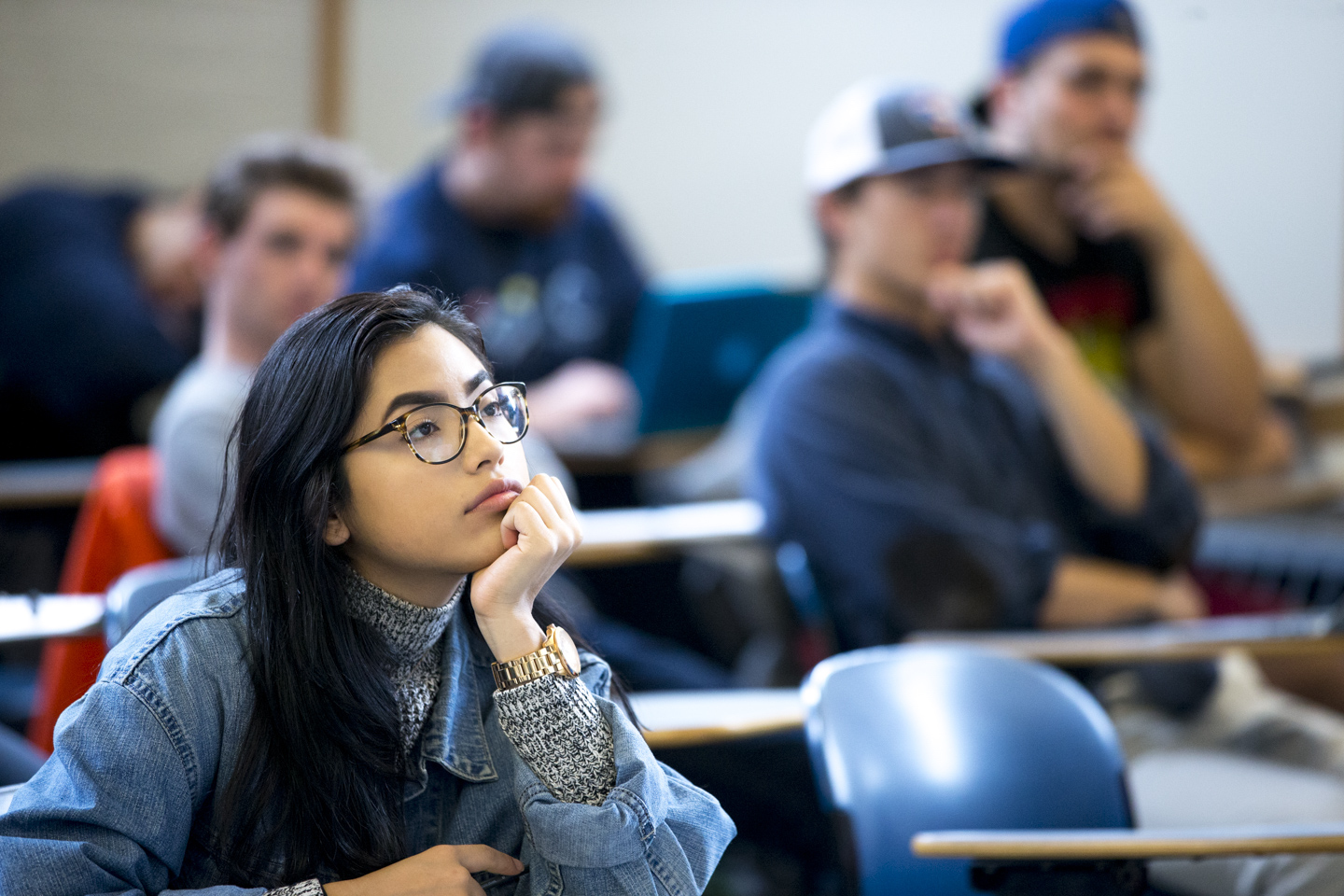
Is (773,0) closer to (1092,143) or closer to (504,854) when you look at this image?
(1092,143)

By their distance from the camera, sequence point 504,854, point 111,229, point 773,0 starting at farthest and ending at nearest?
point 773,0 → point 111,229 → point 504,854

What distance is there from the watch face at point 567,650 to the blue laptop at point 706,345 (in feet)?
5.47

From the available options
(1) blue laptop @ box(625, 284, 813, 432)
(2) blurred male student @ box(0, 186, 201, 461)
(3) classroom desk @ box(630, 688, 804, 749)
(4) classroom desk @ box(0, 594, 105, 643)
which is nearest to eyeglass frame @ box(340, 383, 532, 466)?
(3) classroom desk @ box(630, 688, 804, 749)

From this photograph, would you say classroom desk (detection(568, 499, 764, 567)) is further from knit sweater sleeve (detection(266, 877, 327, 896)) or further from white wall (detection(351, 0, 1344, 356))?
white wall (detection(351, 0, 1344, 356))

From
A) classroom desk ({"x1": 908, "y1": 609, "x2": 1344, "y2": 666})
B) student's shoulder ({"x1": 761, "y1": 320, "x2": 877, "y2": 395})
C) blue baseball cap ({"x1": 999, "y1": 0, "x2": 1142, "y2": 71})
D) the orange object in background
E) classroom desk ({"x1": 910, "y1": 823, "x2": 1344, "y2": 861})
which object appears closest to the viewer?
classroom desk ({"x1": 910, "y1": 823, "x2": 1344, "y2": 861})

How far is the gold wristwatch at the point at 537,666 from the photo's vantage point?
0.84 meters

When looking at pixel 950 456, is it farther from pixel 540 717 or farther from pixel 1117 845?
pixel 540 717

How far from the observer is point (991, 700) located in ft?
4.27

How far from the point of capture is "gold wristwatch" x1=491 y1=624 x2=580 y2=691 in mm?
842

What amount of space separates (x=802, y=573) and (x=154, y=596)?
0.99 m

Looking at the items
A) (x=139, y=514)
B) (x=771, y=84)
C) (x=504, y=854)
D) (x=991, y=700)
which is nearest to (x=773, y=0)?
(x=771, y=84)

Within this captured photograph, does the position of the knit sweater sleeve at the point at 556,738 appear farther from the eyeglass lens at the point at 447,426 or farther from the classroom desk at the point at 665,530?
the classroom desk at the point at 665,530

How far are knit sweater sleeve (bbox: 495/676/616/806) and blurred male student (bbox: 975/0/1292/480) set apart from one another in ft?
5.76

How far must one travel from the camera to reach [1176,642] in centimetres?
158
